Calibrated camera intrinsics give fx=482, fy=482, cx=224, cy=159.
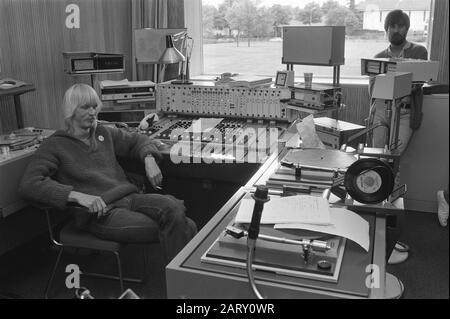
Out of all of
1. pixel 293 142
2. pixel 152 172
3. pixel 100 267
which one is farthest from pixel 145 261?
pixel 293 142

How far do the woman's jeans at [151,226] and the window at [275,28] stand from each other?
8.48 feet

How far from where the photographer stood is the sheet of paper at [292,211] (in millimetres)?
1524

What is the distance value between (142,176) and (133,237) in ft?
1.98

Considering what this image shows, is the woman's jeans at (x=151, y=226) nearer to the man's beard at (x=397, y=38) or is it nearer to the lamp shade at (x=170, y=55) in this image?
the lamp shade at (x=170, y=55)

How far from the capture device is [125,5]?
14.8 ft

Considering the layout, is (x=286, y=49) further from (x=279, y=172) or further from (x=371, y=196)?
(x=371, y=196)

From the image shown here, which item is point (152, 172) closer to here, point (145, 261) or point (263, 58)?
point (145, 261)

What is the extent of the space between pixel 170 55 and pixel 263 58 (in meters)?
1.78

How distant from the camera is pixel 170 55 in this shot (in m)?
3.35

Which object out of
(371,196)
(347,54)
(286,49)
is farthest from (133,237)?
(347,54)

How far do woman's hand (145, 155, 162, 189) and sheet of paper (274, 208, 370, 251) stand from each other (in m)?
1.22

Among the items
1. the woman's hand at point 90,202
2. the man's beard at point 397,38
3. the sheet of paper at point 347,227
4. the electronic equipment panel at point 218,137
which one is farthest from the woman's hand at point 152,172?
the man's beard at point 397,38

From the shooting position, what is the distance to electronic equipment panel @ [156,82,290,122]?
3.12 metres

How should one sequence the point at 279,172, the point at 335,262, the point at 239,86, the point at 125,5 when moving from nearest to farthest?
the point at 335,262 < the point at 279,172 < the point at 239,86 < the point at 125,5
